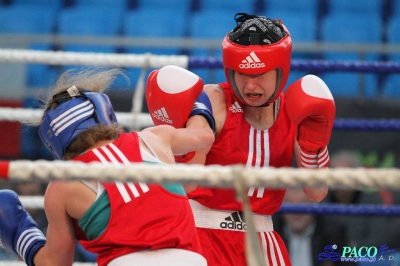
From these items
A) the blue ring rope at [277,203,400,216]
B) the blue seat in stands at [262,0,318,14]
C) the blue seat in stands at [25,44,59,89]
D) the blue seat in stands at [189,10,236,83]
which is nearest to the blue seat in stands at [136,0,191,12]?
the blue seat in stands at [189,10,236,83]

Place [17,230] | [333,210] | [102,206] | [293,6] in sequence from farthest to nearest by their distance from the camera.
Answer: [293,6] → [333,210] → [17,230] → [102,206]

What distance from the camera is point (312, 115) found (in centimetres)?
193

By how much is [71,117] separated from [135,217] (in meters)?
0.29

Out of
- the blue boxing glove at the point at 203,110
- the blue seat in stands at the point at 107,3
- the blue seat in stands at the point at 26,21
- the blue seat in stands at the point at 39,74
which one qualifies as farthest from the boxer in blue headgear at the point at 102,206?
the blue seat in stands at the point at 107,3

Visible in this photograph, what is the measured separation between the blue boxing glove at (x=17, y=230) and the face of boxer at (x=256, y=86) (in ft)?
2.36

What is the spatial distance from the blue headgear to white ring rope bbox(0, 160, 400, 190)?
0.51m

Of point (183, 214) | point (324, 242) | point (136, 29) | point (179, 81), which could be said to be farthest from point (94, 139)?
point (136, 29)

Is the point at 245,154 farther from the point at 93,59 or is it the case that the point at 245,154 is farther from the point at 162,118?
the point at 93,59

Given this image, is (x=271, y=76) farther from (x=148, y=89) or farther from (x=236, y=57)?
(x=148, y=89)

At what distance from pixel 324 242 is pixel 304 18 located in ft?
7.77

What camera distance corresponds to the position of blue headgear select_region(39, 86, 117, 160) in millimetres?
1551

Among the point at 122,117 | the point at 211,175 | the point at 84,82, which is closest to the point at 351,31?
the point at 122,117

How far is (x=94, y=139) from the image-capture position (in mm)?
1557

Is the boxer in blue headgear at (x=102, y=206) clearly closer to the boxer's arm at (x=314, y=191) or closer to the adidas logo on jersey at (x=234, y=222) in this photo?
the adidas logo on jersey at (x=234, y=222)
